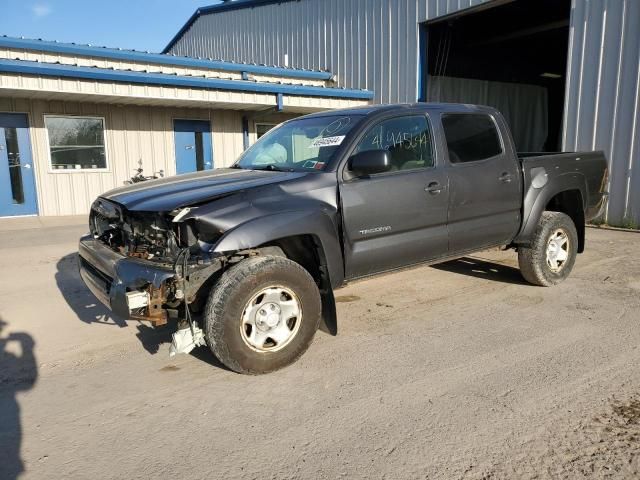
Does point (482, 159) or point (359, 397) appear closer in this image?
point (359, 397)

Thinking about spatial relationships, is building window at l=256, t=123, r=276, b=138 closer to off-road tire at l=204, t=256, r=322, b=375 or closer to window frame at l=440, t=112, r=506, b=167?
window frame at l=440, t=112, r=506, b=167


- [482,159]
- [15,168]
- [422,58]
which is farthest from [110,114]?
[482,159]

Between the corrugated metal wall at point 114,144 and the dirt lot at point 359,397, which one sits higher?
the corrugated metal wall at point 114,144

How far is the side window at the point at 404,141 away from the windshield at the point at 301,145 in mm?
216

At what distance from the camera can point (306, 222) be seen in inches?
148

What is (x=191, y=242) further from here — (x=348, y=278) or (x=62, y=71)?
(x=62, y=71)

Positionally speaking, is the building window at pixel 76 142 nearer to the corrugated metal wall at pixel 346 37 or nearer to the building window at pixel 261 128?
the building window at pixel 261 128

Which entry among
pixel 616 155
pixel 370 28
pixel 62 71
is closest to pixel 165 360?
pixel 62 71

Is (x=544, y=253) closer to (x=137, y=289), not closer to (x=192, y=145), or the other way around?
(x=137, y=289)

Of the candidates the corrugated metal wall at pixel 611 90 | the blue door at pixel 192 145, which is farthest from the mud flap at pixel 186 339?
the blue door at pixel 192 145

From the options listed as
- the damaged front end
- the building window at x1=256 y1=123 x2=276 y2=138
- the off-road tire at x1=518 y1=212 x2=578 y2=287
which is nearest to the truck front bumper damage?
the damaged front end

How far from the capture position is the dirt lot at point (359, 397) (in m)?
2.67

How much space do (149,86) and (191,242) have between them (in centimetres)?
919

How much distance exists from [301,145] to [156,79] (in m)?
8.09
